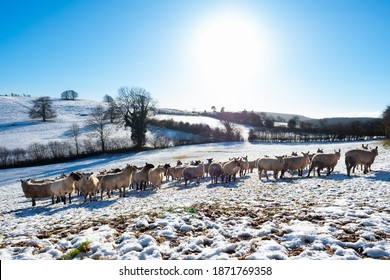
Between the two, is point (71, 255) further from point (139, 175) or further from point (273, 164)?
point (273, 164)

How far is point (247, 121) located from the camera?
12788 centimetres

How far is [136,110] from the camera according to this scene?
68188 mm

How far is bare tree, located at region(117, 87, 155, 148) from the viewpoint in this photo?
66.0 meters

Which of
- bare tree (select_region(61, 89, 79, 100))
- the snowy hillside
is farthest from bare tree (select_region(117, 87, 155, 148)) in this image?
bare tree (select_region(61, 89, 79, 100))

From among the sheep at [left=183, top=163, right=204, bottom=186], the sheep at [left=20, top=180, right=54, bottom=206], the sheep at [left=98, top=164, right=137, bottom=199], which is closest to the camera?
the sheep at [left=20, top=180, right=54, bottom=206]

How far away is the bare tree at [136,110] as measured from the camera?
2598 inches

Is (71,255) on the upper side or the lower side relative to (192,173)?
upper

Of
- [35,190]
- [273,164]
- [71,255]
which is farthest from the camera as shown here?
[273,164]

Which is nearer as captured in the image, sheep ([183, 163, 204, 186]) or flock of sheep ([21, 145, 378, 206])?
flock of sheep ([21, 145, 378, 206])

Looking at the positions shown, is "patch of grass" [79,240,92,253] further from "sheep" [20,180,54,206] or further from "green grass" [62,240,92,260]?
"sheep" [20,180,54,206]

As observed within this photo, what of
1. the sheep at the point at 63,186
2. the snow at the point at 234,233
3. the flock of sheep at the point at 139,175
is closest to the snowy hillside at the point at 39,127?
the flock of sheep at the point at 139,175

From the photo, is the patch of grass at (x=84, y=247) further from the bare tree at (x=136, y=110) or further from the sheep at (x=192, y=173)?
the bare tree at (x=136, y=110)

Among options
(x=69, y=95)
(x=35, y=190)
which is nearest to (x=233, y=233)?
(x=35, y=190)
